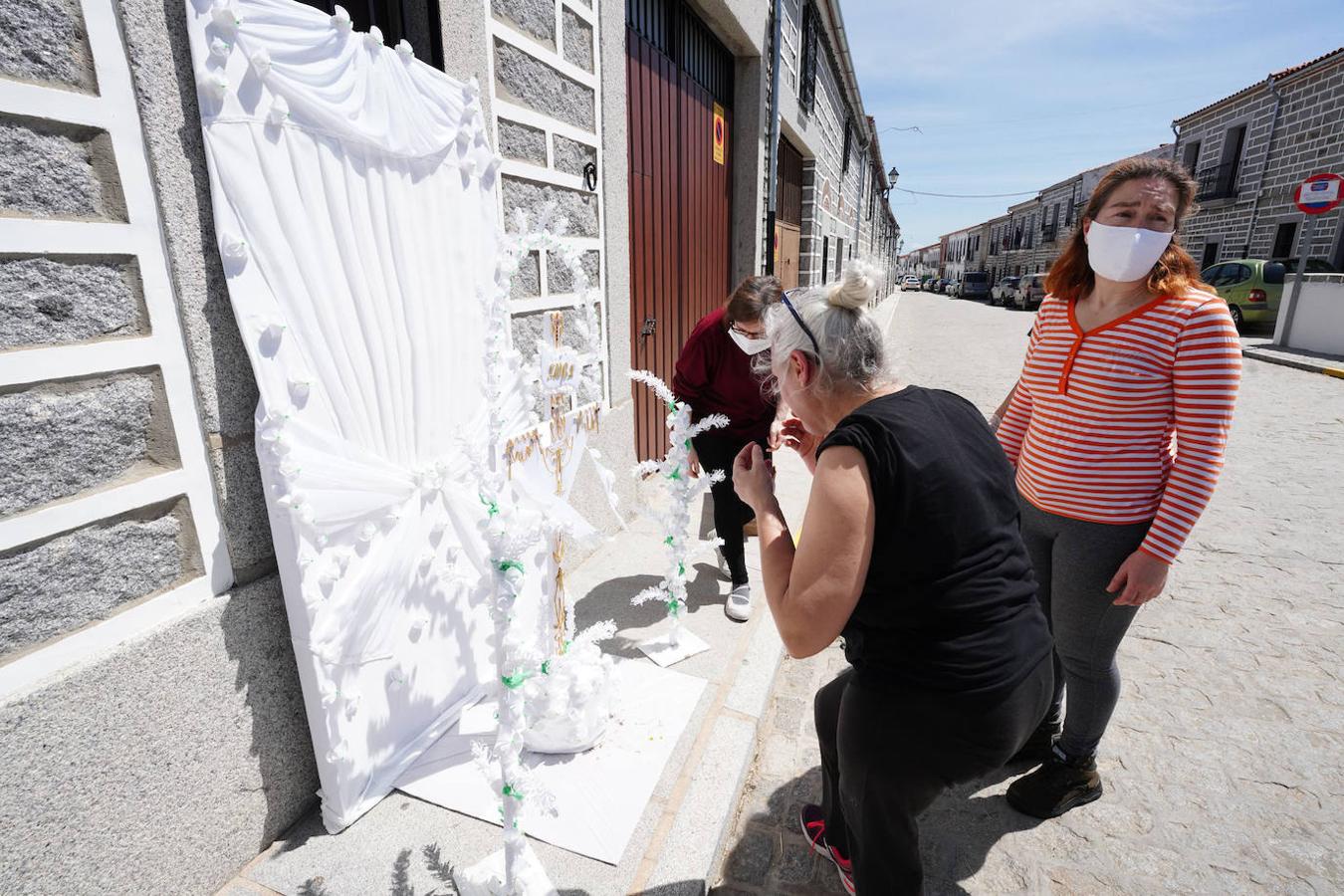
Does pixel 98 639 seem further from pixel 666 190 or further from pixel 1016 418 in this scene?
pixel 666 190

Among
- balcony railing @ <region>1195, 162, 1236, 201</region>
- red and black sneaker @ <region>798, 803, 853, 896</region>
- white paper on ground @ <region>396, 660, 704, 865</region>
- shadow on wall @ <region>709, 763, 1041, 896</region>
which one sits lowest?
shadow on wall @ <region>709, 763, 1041, 896</region>

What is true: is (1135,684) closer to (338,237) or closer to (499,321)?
(499,321)

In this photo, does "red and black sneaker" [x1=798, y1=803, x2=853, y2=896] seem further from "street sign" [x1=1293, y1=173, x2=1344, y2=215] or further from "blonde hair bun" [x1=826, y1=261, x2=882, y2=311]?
Result: "street sign" [x1=1293, y1=173, x2=1344, y2=215]

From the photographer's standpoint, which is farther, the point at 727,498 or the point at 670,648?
the point at 727,498

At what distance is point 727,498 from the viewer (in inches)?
135

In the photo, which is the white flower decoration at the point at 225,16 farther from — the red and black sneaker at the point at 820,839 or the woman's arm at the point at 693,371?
the red and black sneaker at the point at 820,839

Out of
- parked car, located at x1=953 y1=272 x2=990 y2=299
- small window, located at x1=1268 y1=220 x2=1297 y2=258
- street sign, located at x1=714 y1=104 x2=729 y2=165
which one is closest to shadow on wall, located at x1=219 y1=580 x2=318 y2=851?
street sign, located at x1=714 y1=104 x2=729 y2=165

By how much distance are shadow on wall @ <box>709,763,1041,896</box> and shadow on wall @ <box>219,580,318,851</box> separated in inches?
43.1

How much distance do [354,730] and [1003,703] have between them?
5.93 feet

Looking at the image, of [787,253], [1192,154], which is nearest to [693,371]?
[787,253]

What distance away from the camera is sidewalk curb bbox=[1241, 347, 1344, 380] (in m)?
10.3

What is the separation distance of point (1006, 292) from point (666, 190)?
110 feet

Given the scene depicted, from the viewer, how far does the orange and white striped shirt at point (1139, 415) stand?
1828 millimetres

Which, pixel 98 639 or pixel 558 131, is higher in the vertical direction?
pixel 558 131
